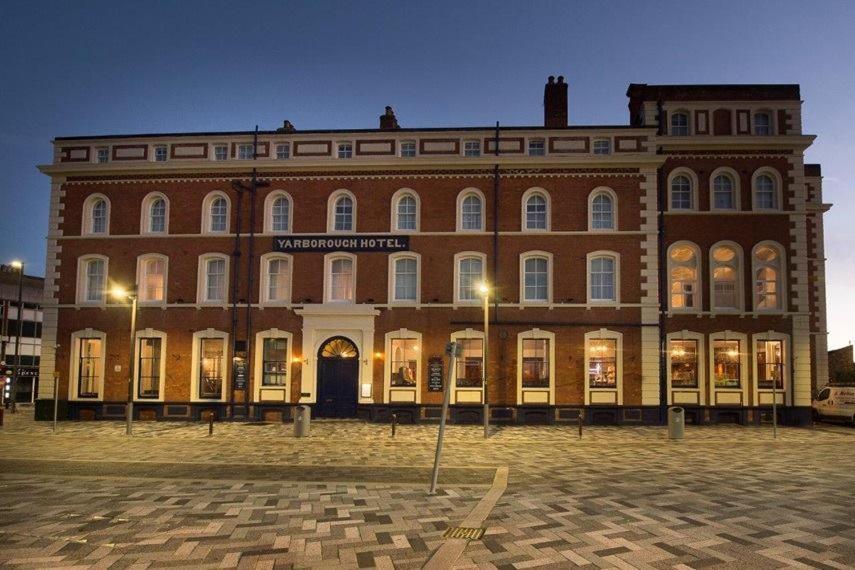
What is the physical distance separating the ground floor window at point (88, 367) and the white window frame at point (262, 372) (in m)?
7.18

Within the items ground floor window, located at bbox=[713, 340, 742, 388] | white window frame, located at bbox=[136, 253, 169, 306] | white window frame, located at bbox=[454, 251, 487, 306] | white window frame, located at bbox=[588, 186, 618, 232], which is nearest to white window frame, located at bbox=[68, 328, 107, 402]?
white window frame, located at bbox=[136, 253, 169, 306]

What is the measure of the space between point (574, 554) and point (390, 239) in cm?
1922

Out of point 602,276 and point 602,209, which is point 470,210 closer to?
point 602,209

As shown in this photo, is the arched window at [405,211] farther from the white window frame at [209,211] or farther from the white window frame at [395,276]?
the white window frame at [209,211]

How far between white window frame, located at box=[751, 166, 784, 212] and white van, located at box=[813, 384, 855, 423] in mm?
8700

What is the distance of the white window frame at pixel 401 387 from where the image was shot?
982 inches

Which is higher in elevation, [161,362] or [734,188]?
[734,188]

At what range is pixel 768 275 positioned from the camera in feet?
83.7

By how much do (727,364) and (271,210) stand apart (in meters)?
21.3

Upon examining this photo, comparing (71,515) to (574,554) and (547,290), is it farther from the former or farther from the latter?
(547,290)

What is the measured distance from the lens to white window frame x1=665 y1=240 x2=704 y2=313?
82.8 ft

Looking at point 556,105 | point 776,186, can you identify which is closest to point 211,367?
point 556,105

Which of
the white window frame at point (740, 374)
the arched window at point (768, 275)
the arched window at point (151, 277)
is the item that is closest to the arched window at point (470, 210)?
the white window frame at point (740, 374)

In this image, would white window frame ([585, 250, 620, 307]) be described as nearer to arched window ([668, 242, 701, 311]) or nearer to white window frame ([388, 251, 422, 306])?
arched window ([668, 242, 701, 311])
